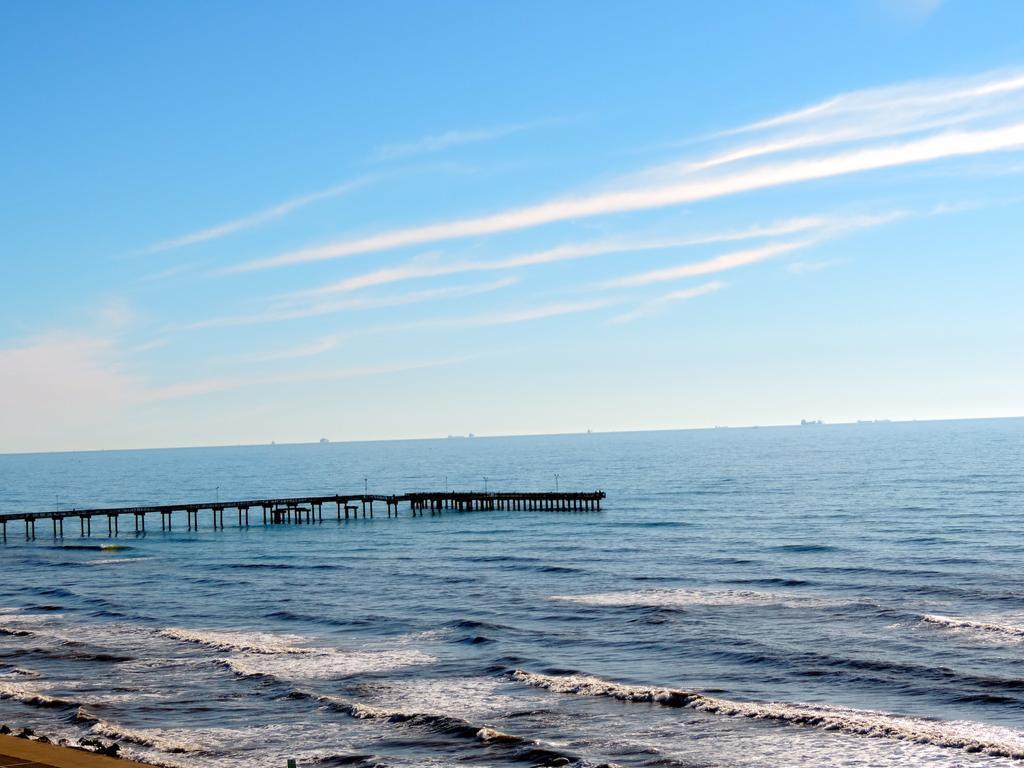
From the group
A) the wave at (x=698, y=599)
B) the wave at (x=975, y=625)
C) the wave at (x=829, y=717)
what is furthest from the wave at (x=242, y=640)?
the wave at (x=975, y=625)

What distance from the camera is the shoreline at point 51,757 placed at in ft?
78.1

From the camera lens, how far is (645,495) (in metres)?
136

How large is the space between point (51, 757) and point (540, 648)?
2135 centimetres

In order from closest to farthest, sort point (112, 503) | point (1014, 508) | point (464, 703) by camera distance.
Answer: point (464, 703)
point (1014, 508)
point (112, 503)

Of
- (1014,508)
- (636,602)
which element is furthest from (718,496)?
(636,602)

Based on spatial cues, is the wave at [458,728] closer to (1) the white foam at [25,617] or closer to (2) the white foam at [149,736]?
(2) the white foam at [149,736]

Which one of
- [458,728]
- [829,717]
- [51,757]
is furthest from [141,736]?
[829,717]

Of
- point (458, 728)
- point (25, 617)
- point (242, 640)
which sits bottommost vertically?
point (458, 728)

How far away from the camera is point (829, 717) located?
31828mm

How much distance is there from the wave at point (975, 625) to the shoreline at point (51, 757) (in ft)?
106

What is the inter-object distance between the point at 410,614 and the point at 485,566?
18156mm

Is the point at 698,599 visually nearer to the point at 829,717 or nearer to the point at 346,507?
the point at 829,717

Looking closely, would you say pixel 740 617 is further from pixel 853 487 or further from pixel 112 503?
pixel 112 503

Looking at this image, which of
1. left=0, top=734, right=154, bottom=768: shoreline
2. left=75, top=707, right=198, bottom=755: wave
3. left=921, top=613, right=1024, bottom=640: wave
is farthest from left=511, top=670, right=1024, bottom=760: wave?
left=0, top=734, right=154, bottom=768: shoreline
